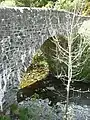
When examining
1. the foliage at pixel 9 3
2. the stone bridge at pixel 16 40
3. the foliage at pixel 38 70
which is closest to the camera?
the stone bridge at pixel 16 40

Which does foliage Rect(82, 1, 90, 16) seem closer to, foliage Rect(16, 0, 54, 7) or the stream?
foliage Rect(16, 0, 54, 7)

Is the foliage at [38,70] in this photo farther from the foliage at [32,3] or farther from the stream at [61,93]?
the foliage at [32,3]

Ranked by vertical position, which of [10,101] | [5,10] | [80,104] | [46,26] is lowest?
[80,104]

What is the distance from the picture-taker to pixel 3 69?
1089cm

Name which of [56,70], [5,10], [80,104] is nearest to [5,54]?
[5,10]

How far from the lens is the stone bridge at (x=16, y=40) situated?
1068 cm

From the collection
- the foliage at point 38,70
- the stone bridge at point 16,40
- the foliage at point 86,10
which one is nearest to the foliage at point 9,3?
the foliage at point 38,70

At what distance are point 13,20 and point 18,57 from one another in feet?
4.42

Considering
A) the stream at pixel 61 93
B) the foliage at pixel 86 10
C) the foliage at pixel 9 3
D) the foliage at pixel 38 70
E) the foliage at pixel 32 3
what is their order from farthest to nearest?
the foliage at pixel 32 3
the foliage at pixel 86 10
the foliage at pixel 9 3
the foliage at pixel 38 70
the stream at pixel 61 93

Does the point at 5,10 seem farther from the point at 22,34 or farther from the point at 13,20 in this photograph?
the point at 22,34

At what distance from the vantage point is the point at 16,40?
442 inches

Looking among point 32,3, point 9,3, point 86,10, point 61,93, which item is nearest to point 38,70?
point 61,93

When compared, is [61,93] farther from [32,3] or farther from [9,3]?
[32,3]

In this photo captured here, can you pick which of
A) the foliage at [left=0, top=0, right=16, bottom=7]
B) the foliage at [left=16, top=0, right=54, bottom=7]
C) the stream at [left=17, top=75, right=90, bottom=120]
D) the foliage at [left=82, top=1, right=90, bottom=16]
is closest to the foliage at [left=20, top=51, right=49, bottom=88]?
the stream at [left=17, top=75, right=90, bottom=120]
